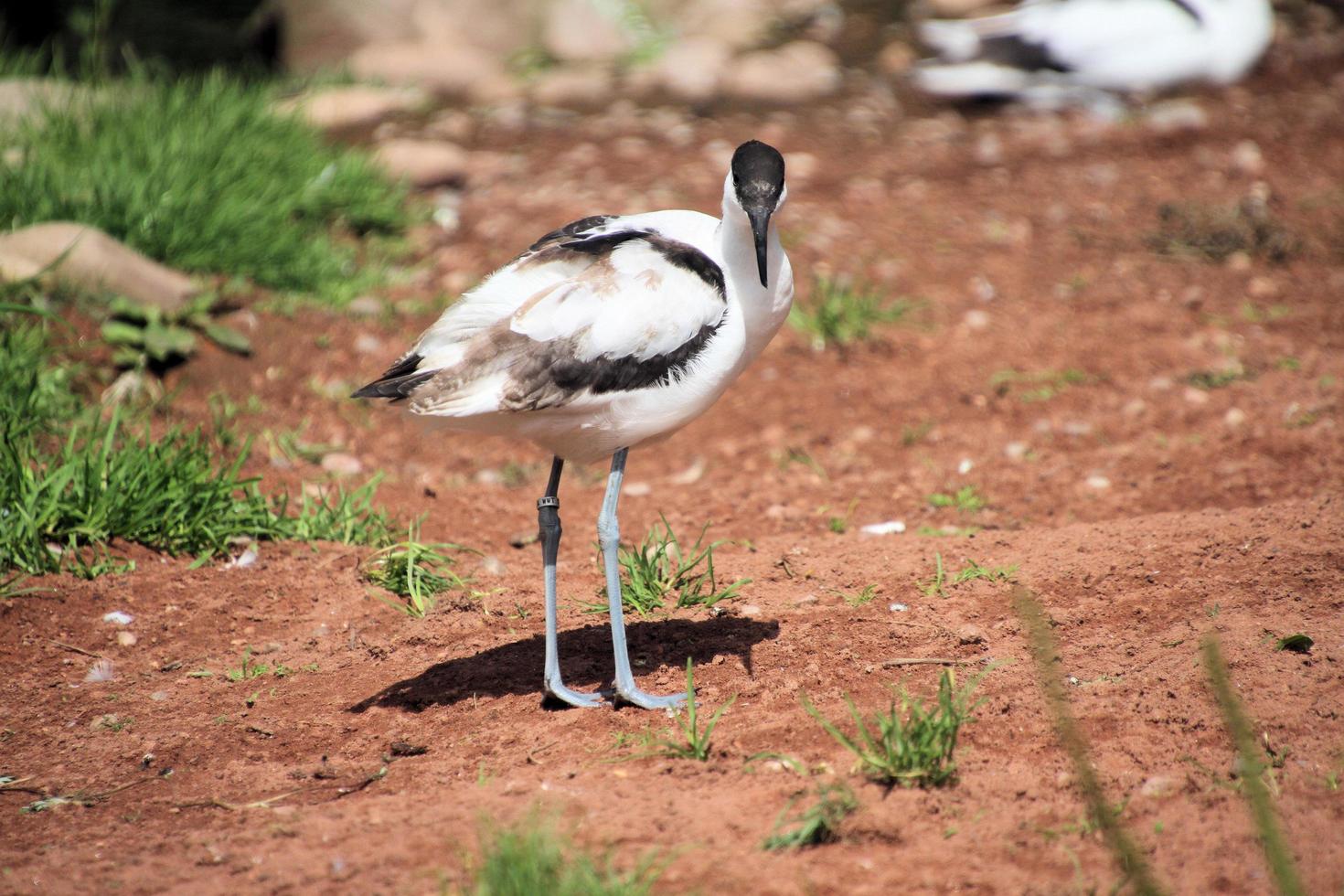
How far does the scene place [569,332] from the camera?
3.53 meters

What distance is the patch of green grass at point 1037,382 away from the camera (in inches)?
236

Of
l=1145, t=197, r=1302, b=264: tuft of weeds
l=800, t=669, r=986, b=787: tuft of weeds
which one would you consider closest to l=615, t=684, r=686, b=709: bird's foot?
l=800, t=669, r=986, b=787: tuft of weeds

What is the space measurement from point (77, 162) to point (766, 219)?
4.67 metres

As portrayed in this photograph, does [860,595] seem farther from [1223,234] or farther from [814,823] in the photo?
[1223,234]

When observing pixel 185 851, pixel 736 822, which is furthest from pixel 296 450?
pixel 736 822

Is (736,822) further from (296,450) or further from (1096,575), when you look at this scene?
(296,450)

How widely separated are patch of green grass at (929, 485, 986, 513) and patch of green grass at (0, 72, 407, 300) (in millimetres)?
3371

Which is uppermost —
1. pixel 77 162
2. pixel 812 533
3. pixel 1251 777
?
pixel 77 162

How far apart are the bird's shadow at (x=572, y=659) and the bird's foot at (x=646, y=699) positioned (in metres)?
0.25

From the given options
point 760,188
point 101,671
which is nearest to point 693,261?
point 760,188

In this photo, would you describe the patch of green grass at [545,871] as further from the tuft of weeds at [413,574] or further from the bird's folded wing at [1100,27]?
the bird's folded wing at [1100,27]

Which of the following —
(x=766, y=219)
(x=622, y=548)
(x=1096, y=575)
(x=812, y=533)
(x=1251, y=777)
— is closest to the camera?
(x=1251, y=777)

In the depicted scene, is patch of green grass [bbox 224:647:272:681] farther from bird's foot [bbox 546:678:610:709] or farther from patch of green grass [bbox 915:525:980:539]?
patch of green grass [bbox 915:525:980:539]

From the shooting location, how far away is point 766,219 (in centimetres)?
351
